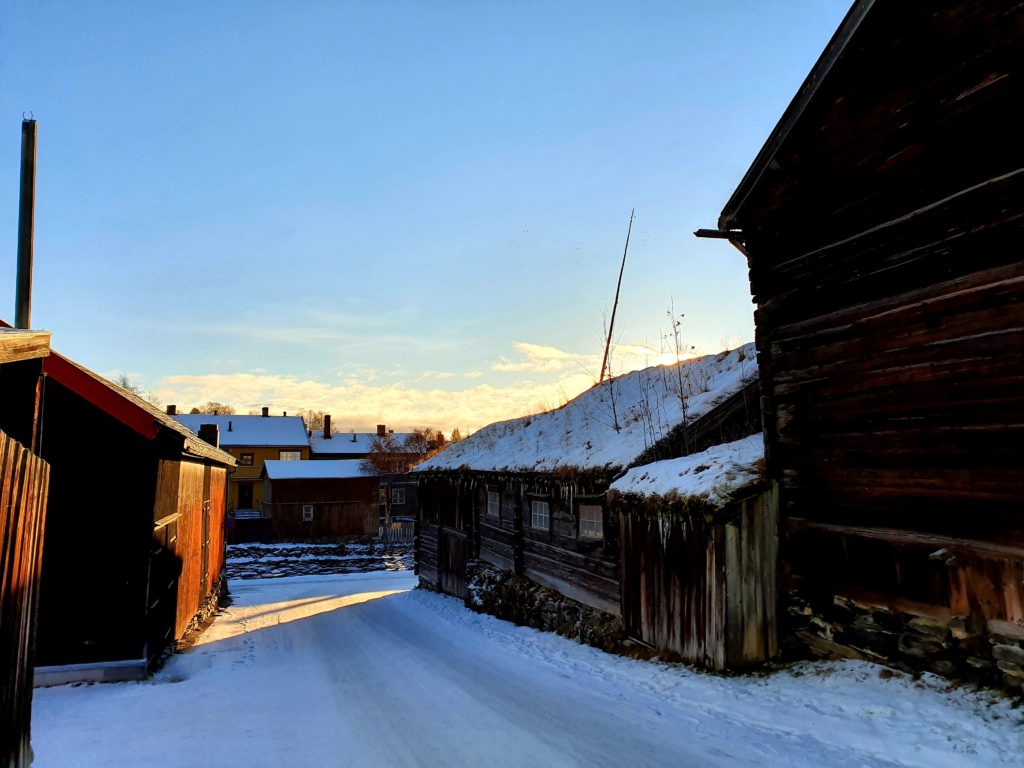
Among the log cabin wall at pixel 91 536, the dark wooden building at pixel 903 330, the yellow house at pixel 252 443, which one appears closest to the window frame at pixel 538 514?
the dark wooden building at pixel 903 330

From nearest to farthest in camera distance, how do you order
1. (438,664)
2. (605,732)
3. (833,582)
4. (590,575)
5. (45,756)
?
1. (45,756)
2. (605,732)
3. (833,582)
4. (438,664)
5. (590,575)

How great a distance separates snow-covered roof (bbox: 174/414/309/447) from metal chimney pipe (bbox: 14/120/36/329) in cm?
4777

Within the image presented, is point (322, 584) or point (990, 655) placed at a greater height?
point (990, 655)

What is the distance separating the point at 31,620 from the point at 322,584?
895 inches

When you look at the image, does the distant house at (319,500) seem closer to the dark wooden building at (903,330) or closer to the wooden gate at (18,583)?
the dark wooden building at (903,330)

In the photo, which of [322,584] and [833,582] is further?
[322,584]

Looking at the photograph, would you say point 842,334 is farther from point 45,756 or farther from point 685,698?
point 45,756

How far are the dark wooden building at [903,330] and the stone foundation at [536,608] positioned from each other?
3651mm

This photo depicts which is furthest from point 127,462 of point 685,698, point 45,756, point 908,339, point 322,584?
point 322,584

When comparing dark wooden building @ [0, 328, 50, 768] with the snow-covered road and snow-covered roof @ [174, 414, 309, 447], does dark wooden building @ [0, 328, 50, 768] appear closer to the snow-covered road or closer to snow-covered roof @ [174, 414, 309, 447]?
the snow-covered road

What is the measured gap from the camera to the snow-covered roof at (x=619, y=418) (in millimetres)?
11773

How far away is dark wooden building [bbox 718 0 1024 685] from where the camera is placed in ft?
20.7

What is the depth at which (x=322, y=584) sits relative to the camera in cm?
2558

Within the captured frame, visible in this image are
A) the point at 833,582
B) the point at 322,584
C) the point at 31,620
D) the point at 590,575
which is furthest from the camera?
the point at 322,584
